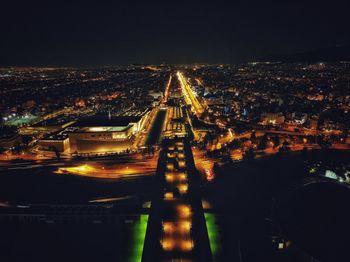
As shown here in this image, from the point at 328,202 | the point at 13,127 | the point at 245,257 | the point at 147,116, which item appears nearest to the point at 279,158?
the point at 328,202

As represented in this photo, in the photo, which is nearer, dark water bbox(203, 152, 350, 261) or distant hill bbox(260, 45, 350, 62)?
dark water bbox(203, 152, 350, 261)

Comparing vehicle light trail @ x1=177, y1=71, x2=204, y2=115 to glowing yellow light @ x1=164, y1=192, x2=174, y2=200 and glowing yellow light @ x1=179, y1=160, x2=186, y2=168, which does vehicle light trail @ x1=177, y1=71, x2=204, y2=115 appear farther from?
glowing yellow light @ x1=164, y1=192, x2=174, y2=200

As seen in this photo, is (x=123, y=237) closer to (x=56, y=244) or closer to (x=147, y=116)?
(x=56, y=244)

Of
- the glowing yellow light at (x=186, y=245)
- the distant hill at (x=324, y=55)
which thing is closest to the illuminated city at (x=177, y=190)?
the glowing yellow light at (x=186, y=245)

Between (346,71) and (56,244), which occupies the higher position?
(346,71)

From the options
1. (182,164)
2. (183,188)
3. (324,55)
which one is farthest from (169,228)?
(324,55)

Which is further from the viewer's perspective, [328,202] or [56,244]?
[328,202]

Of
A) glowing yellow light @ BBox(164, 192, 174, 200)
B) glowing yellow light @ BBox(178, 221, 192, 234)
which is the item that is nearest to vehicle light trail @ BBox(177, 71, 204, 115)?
glowing yellow light @ BBox(164, 192, 174, 200)
